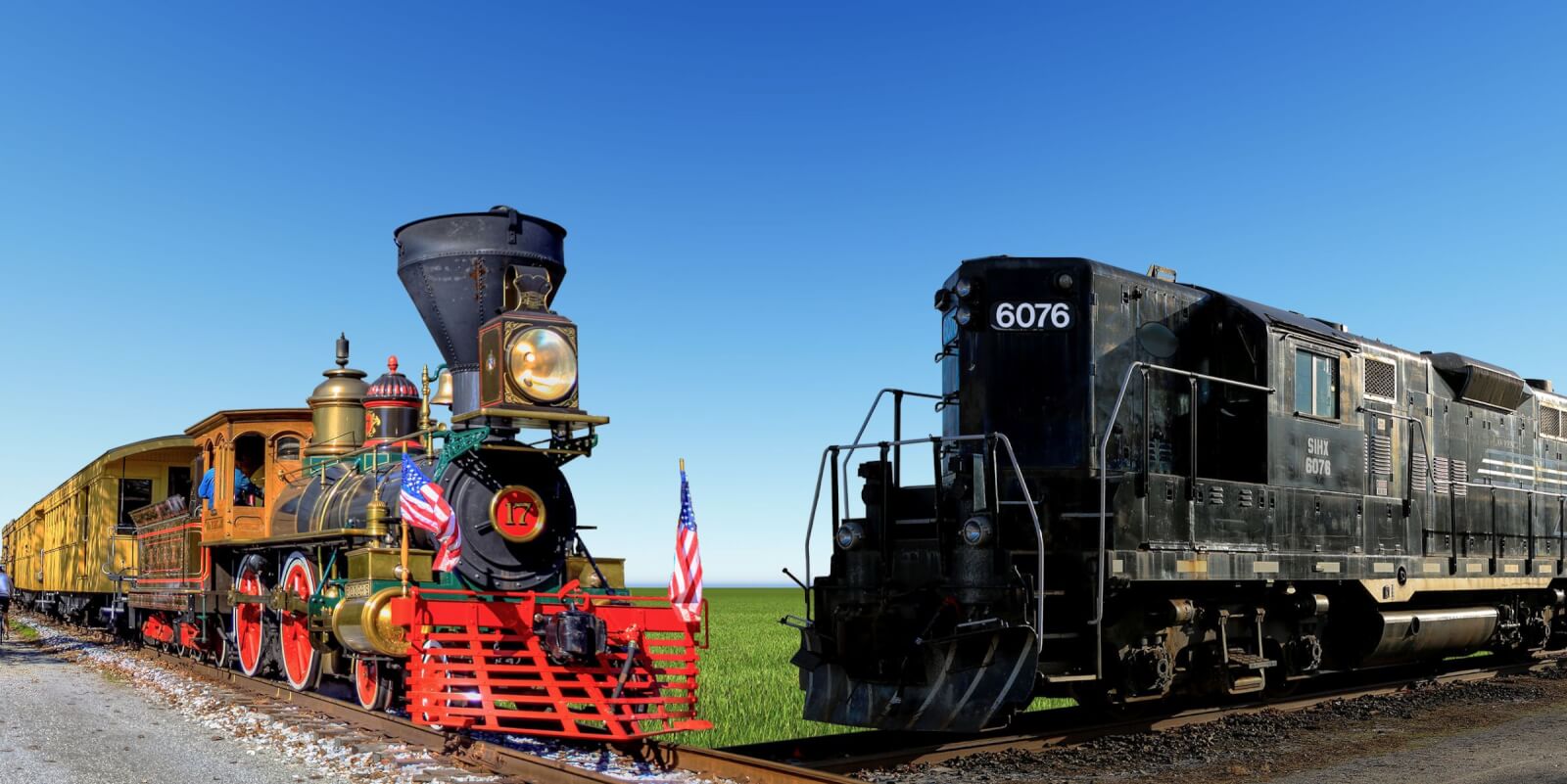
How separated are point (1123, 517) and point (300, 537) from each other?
803cm

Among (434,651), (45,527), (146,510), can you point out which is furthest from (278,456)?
(45,527)

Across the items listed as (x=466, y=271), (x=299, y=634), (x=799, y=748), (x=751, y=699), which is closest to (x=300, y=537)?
(x=299, y=634)

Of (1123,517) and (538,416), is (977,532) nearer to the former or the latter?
(1123,517)

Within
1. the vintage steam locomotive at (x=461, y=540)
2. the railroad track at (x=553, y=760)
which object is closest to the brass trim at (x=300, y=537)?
the vintage steam locomotive at (x=461, y=540)

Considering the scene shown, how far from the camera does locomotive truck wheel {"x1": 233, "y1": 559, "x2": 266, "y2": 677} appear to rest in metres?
14.3

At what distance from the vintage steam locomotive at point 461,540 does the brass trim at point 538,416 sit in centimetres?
2

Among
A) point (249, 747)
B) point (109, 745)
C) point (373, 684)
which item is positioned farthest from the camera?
point (373, 684)

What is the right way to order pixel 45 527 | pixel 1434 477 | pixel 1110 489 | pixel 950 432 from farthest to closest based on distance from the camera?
1. pixel 45 527
2. pixel 1434 477
3. pixel 950 432
4. pixel 1110 489

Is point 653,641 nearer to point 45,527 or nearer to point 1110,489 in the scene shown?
point 1110,489

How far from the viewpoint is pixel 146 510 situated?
1889 centimetres

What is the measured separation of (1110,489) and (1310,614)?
328 centimetres

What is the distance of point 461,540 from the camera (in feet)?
36.5

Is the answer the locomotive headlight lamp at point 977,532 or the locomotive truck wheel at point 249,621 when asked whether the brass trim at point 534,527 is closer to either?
the locomotive headlight lamp at point 977,532

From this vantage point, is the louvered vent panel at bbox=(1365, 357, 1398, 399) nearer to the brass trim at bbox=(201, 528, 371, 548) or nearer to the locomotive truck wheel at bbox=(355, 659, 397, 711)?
the brass trim at bbox=(201, 528, 371, 548)
